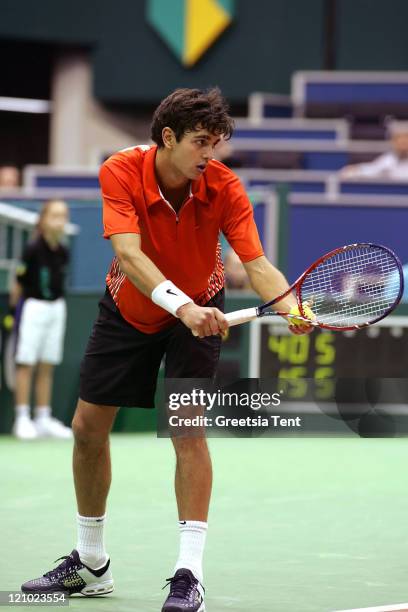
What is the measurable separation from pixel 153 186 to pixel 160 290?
0.40 metres

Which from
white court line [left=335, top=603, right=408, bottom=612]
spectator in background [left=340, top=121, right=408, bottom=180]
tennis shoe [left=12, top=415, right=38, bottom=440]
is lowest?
white court line [left=335, top=603, right=408, bottom=612]

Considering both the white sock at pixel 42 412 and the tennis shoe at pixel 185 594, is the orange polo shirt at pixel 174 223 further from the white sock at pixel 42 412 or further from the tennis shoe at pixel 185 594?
the white sock at pixel 42 412

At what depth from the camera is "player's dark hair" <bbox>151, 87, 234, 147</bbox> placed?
156 inches

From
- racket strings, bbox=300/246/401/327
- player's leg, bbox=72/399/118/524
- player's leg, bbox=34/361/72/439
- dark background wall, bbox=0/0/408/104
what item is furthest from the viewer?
dark background wall, bbox=0/0/408/104

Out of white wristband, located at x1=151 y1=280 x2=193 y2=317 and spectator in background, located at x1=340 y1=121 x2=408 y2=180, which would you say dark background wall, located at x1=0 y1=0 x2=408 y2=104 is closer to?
spectator in background, located at x1=340 y1=121 x2=408 y2=180

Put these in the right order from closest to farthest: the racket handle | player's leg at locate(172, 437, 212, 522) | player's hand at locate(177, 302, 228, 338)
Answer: player's hand at locate(177, 302, 228, 338), the racket handle, player's leg at locate(172, 437, 212, 522)

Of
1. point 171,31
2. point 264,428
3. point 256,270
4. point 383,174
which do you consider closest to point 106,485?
point 264,428

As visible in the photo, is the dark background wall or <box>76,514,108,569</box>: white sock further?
the dark background wall

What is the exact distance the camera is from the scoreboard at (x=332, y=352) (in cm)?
954

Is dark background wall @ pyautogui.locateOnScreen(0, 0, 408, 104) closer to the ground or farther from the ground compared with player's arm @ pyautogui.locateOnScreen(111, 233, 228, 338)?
farther from the ground

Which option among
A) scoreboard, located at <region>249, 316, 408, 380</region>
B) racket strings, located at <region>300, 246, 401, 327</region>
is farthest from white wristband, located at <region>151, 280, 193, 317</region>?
scoreboard, located at <region>249, 316, 408, 380</region>

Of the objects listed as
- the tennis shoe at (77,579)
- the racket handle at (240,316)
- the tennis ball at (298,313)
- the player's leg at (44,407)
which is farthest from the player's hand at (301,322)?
the player's leg at (44,407)

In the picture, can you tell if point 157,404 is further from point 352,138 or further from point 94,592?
point 352,138

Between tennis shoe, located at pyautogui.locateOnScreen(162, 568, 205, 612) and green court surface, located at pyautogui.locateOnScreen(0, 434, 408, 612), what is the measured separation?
19 cm
